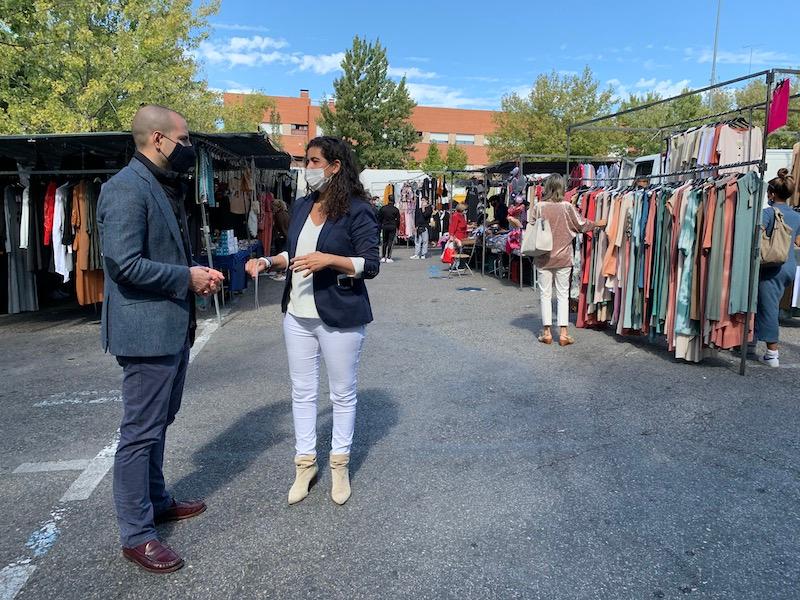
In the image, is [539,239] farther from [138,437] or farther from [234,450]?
[138,437]

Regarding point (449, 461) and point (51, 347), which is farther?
point (51, 347)

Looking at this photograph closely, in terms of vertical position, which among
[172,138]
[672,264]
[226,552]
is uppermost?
[172,138]

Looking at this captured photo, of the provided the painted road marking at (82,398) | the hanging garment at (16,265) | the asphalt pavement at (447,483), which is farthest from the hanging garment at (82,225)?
the painted road marking at (82,398)

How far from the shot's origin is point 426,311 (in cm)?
925

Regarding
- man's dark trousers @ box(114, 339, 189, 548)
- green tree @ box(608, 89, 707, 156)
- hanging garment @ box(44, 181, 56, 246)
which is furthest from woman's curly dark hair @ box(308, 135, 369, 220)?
green tree @ box(608, 89, 707, 156)

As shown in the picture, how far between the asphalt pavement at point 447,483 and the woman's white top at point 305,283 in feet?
3.45

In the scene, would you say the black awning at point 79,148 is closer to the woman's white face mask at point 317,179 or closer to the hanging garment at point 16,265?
the hanging garment at point 16,265

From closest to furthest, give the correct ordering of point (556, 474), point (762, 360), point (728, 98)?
1. point (556, 474)
2. point (762, 360)
3. point (728, 98)

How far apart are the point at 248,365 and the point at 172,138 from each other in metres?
3.76

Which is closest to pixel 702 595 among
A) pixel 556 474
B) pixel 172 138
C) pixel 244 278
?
pixel 556 474

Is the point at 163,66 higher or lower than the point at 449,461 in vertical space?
higher

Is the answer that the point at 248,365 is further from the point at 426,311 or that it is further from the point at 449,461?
the point at 426,311

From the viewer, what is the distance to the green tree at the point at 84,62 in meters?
12.1

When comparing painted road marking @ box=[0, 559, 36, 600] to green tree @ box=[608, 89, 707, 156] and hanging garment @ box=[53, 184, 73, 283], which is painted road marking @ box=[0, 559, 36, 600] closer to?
hanging garment @ box=[53, 184, 73, 283]
